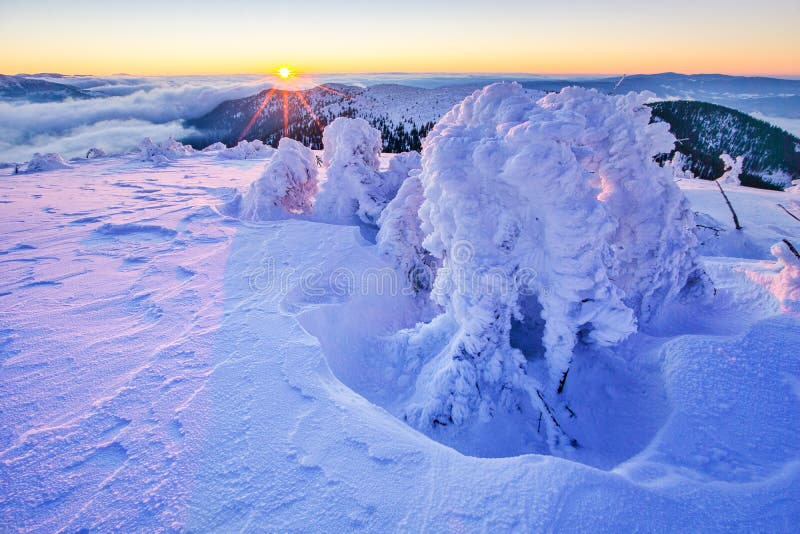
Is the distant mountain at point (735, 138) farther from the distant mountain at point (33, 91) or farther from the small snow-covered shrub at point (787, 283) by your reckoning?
the distant mountain at point (33, 91)

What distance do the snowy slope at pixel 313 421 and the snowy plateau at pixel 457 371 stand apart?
0.8 inches

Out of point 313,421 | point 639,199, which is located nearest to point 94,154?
point 313,421

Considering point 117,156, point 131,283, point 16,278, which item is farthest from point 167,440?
point 117,156

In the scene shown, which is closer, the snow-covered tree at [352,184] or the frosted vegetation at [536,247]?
the frosted vegetation at [536,247]

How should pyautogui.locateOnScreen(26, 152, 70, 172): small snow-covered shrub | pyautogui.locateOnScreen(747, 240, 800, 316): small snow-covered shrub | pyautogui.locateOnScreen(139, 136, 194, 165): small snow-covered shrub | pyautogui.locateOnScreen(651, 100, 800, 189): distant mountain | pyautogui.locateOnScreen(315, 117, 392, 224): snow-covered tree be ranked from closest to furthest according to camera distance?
pyautogui.locateOnScreen(747, 240, 800, 316): small snow-covered shrub
pyautogui.locateOnScreen(315, 117, 392, 224): snow-covered tree
pyautogui.locateOnScreen(26, 152, 70, 172): small snow-covered shrub
pyautogui.locateOnScreen(139, 136, 194, 165): small snow-covered shrub
pyautogui.locateOnScreen(651, 100, 800, 189): distant mountain

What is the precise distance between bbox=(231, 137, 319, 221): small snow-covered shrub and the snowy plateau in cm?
348

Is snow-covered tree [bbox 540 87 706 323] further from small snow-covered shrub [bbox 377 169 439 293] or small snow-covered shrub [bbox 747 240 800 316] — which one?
small snow-covered shrub [bbox 377 169 439 293]

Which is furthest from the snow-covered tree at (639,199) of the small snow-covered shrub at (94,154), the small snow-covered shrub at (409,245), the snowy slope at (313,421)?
the small snow-covered shrub at (94,154)

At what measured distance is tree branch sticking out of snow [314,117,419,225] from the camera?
1148 centimetres

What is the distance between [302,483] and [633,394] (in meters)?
3.72

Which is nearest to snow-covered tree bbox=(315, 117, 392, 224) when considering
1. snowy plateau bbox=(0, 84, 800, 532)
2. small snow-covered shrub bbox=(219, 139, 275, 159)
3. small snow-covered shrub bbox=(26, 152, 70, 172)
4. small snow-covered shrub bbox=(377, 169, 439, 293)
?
small snow-covered shrub bbox=(377, 169, 439, 293)

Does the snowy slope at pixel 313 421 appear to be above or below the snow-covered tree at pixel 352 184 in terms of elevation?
below

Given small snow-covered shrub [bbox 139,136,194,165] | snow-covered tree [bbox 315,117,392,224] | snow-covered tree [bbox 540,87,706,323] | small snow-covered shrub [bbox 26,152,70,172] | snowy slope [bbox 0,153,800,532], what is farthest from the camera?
small snow-covered shrub [bbox 139,136,194,165]

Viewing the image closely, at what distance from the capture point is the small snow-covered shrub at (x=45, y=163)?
1898cm
